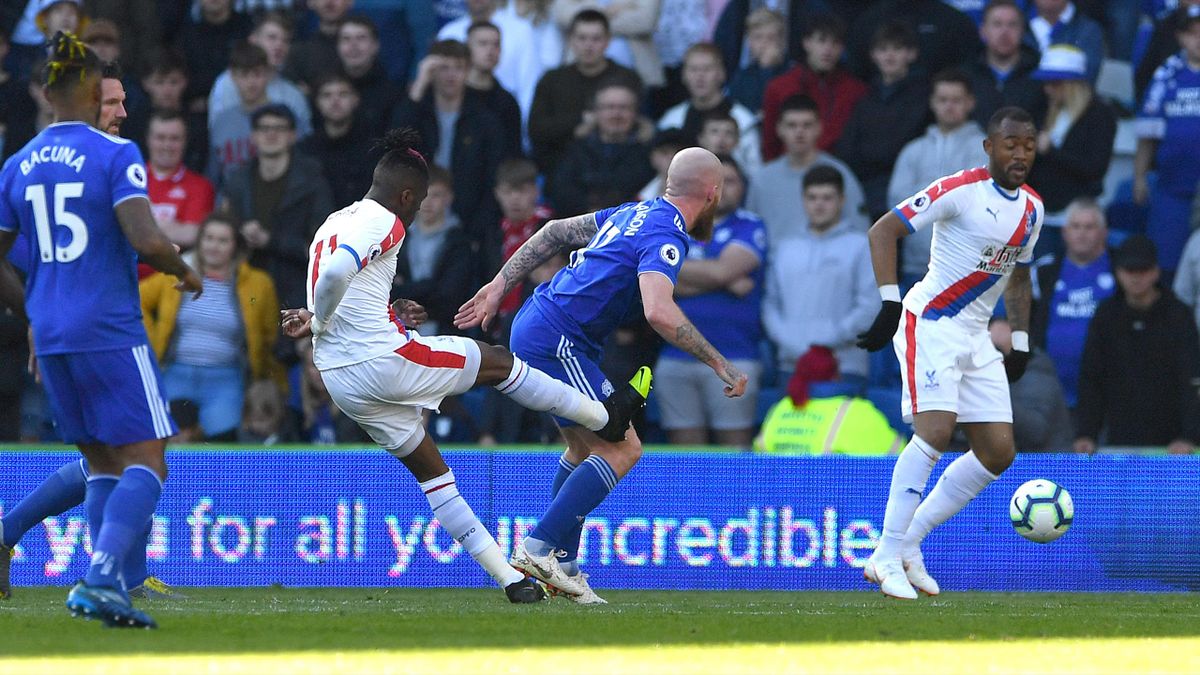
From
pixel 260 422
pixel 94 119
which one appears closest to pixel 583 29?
pixel 260 422

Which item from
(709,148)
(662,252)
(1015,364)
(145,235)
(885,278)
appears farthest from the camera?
(709,148)

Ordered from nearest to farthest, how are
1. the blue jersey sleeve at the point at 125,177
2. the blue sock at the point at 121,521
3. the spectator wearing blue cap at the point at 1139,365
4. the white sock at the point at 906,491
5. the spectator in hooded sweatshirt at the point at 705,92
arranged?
1. the blue sock at the point at 121,521
2. the blue jersey sleeve at the point at 125,177
3. the white sock at the point at 906,491
4. the spectator wearing blue cap at the point at 1139,365
5. the spectator in hooded sweatshirt at the point at 705,92

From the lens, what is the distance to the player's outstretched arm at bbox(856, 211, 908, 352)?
910cm

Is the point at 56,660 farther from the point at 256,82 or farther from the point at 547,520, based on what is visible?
the point at 256,82

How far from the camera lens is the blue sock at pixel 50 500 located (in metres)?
8.61

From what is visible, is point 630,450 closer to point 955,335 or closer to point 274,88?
point 955,335

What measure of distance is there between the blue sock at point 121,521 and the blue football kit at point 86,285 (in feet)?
0.50

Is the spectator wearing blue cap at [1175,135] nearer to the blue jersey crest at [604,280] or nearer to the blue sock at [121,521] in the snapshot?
the blue jersey crest at [604,280]

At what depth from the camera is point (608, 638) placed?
22.3ft

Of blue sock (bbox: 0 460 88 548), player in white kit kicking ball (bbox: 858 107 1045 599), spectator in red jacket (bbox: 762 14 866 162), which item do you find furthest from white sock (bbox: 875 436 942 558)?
spectator in red jacket (bbox: 762 14 866 162)

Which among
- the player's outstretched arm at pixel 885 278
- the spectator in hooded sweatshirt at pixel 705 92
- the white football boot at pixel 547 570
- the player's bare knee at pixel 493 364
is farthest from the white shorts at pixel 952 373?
the spectator in hooded sweatshirt at pixel 705 92

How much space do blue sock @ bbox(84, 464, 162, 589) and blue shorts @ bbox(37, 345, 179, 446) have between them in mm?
148

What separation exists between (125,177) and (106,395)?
795 mm

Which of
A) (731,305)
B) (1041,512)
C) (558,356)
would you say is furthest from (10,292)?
(731,305)
